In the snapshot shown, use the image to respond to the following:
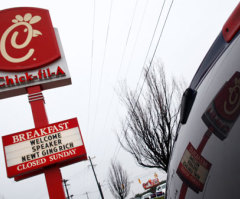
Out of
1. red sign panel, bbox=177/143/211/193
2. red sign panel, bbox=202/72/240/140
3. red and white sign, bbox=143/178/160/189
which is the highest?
red and white sign, bbox=143/178/160/189

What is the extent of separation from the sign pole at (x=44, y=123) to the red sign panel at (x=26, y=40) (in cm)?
128

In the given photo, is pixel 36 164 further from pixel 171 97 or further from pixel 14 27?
pixel 14 27

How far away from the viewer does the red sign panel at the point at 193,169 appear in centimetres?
109

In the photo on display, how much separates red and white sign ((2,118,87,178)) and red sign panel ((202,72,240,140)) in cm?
767

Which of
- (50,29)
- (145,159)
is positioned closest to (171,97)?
(145,159)

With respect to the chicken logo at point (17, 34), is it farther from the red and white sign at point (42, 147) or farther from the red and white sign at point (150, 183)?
the red and white sign at point (150, 183)

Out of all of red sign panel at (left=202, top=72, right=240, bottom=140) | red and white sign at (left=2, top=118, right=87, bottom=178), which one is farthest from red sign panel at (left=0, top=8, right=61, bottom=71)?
red sign panel at (left=202, top=72, right=240, bottom=140)

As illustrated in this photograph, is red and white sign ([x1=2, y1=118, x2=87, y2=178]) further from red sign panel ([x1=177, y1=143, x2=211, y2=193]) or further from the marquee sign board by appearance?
red sign panel ([x1=177, y1=143, x2=211, y2=193])

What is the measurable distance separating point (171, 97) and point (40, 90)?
5.52m

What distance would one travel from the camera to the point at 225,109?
997mm

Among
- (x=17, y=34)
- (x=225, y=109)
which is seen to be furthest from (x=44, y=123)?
(x=225, y=109)

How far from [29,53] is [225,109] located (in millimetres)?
10937

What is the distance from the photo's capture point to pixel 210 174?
40.7 inches

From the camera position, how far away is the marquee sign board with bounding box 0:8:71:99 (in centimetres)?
999
